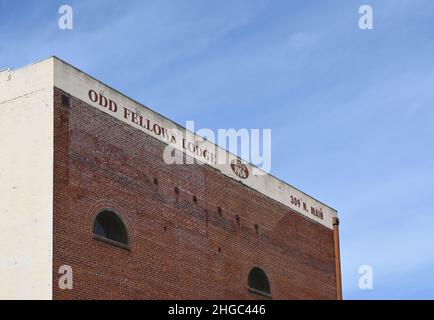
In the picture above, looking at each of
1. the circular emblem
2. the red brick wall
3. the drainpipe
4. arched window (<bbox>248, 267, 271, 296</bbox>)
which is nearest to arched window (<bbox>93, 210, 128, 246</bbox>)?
the red brick wall

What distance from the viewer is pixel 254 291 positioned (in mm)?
34188

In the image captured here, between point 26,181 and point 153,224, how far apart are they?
4.73 metres

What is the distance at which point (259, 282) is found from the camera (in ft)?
115

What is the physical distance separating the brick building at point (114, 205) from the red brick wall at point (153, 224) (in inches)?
1.4

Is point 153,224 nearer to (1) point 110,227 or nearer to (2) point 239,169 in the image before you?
(1) point 110,227

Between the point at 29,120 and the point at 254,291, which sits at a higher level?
the point at 29,120

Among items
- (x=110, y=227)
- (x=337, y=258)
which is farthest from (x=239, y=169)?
(x=110, y=227)

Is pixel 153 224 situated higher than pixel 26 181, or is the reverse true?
pixel 26 181

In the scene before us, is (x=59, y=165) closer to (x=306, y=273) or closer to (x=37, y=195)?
(x=37, y=195)

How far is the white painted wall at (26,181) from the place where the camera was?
25.8 meters

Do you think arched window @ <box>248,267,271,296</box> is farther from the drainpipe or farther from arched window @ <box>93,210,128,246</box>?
arched window @ <box>93,210,128,246</box>
